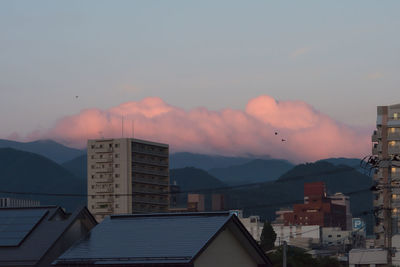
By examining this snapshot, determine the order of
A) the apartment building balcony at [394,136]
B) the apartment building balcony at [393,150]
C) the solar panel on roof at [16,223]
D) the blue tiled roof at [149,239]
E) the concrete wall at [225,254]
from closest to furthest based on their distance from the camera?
the blue tiled roof at [149,239] < the concrete wall at [225,254] < the solar panel on roof at [16,223] < the apartment building balcony at [394,136] < the apartment building balcony at [393,150]

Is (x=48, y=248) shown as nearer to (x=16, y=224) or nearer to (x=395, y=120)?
(x=16, y=224)

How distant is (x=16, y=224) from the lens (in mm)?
58719

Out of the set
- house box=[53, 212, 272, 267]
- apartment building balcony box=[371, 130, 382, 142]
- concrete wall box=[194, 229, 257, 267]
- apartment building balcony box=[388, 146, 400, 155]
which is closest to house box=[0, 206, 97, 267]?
house box=[53, 212, 272, 267]

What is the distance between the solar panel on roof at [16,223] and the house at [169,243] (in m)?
5.27

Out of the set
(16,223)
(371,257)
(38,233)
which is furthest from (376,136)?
(38,233)

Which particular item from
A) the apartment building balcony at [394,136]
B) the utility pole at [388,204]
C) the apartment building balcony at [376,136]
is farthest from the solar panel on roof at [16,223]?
the apartment building balcony at [394,136]

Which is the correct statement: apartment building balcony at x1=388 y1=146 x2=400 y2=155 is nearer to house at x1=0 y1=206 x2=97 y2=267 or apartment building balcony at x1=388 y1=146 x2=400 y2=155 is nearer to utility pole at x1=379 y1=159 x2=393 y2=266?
utility pole at x1=379 y1=159 x2=393 y2=266

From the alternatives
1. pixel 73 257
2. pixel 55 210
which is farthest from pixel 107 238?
pixel 55 210

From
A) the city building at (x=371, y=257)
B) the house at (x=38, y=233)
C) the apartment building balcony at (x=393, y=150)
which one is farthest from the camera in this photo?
the apartment building balcony at (x=393, y=150)

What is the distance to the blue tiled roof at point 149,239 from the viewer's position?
4978cm

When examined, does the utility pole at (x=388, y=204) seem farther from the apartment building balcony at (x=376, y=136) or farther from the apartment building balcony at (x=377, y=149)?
the apartment building balcony at (x=376, y=136)

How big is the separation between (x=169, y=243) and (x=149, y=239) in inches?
→ 69.6

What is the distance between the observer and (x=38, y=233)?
57.2m

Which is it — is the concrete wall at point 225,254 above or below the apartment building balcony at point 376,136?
below
